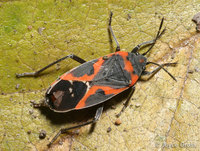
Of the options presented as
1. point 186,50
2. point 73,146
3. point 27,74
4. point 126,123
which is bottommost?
point 73,146

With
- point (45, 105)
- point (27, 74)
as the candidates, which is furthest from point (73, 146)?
point (27, 74)

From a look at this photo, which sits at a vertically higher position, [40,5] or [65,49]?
[40,5]

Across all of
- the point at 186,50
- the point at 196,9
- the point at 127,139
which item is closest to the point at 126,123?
the point at 127,139

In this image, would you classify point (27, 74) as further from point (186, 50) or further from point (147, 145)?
point (186, 50)

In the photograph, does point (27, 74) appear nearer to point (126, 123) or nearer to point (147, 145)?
point (126, 123)

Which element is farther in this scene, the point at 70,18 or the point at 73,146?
the point at 70,18

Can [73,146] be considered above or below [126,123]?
below
